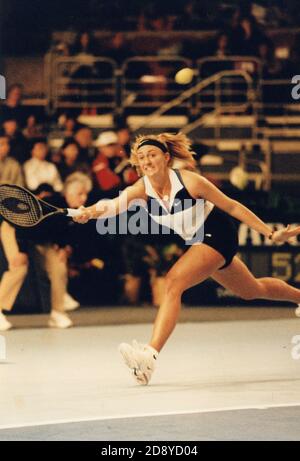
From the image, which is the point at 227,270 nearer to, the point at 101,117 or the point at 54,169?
the point at 54,169

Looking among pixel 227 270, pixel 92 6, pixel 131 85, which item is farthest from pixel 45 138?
pixel 227 270

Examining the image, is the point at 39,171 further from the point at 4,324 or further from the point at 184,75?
the point at 184,75

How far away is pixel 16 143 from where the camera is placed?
1349 cm

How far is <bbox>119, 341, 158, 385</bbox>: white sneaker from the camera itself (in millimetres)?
8359

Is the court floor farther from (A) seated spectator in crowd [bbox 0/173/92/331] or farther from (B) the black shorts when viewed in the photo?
(B) the black shorts

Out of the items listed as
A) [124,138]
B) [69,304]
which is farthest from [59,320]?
[124,138]

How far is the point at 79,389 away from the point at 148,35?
11.8 meters

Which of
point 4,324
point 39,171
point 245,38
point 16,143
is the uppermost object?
point 245,38

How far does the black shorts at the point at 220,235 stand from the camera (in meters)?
9.11

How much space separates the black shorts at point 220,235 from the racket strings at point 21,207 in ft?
3.86

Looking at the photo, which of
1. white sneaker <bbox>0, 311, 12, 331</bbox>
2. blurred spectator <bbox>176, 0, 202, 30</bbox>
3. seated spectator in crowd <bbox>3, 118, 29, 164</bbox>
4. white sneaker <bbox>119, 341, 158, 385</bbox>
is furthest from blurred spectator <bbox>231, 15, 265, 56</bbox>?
white sneaker <bbox>119, 341, 158, 385</bbox>

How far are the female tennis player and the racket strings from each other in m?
0.34

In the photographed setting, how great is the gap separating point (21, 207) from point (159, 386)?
1516 mm

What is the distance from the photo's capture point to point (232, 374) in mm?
9266
